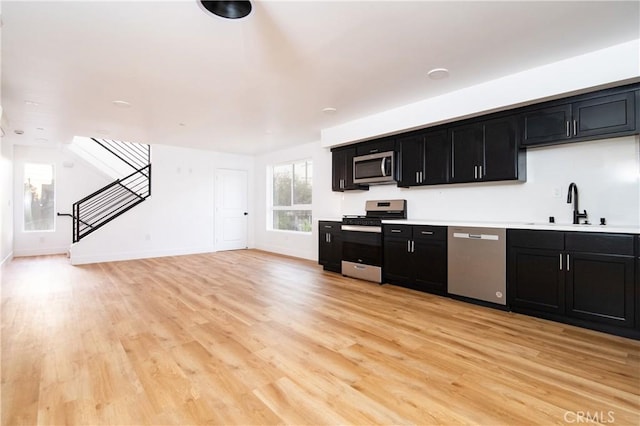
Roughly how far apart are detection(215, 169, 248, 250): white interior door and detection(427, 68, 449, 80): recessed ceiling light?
6.01 meters

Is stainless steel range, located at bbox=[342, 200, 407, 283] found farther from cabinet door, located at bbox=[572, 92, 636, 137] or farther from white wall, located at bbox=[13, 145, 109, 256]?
white wall, located at bbox=[13, 145, 109, 256]

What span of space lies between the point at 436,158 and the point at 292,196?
3.93m

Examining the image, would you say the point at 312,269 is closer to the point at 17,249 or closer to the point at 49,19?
the point at 49,19

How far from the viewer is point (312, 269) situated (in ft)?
18.4

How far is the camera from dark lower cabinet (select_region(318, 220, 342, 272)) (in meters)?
5.28

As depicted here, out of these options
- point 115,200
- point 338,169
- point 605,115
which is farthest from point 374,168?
point 115,200

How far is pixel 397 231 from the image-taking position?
14.2ft

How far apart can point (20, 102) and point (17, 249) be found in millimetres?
4943

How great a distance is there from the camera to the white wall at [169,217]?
6.53 meters

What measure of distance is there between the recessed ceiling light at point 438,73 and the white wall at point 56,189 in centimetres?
816

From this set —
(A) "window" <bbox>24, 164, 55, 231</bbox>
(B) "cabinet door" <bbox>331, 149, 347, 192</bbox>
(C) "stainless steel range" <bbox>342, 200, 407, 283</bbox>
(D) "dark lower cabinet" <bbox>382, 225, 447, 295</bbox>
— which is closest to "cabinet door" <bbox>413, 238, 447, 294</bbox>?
(D) "dark lower cabinet" <bbox>382, 225, 447, 295</bbox>

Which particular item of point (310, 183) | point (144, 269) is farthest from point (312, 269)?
point (144, 269)

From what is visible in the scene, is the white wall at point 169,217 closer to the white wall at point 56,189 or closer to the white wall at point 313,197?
the white wall at point 313,197

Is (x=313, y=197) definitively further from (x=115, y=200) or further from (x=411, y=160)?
(x=115, y=200)
